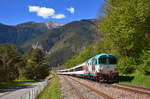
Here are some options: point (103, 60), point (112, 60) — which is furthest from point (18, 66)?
point (112, 60)

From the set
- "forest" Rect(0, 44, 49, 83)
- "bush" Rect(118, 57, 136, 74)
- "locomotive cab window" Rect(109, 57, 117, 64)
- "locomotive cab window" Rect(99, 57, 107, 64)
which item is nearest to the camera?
"bush" Rect(118, 57, 136, 74)

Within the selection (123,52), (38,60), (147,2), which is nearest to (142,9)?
(147,2)

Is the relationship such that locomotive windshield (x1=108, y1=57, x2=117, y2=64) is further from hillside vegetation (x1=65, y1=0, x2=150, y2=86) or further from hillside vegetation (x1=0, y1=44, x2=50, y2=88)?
hillside vegetation (x1=0, y1=44, x2=50, y2=88)

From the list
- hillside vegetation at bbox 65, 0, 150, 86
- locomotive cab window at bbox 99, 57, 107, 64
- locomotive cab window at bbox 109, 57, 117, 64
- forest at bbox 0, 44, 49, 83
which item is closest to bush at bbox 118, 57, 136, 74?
hillside vegetation at bbox 65, 0, 150, 86

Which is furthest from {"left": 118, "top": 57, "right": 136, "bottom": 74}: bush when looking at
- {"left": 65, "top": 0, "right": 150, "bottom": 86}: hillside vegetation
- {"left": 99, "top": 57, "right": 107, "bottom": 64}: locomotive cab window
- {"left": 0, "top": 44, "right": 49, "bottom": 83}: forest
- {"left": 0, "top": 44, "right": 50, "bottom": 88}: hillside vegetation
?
{"left": 0, "top": 44, "right": 49, "bottom": 83}: forest

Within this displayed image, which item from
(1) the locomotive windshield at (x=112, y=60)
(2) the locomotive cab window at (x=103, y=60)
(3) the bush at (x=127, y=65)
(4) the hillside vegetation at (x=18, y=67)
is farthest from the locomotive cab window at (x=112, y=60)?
(4) the hillside vegetation at (x=18, y=67)

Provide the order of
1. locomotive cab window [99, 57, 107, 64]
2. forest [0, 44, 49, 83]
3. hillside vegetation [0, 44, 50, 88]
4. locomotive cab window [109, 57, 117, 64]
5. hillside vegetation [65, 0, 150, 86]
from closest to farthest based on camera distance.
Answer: hillside vegetation [65, 0, 150, 86], locomotive cab window [99, 57, 107, 64], locomotive cab window [109, 57, 117, 64], hillside vegetation [0, 44, 50, 88], forest [0, 44, 49, 83]

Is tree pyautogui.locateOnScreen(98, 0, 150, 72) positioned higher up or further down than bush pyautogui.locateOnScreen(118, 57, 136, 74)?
higher up

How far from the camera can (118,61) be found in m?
30.1

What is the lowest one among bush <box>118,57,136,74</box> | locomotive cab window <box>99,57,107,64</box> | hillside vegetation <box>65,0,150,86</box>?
A: bush <box>118,57,136,74</box>

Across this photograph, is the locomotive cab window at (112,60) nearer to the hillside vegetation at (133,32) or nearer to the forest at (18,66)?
the hillside vegetation at (133,32)

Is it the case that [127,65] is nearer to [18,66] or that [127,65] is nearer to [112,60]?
[112,60]

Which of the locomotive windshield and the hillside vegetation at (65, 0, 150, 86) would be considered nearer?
the hillside vegetation at (65, 0, 150, 86)

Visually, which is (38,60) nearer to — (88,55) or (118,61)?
(88,55)
